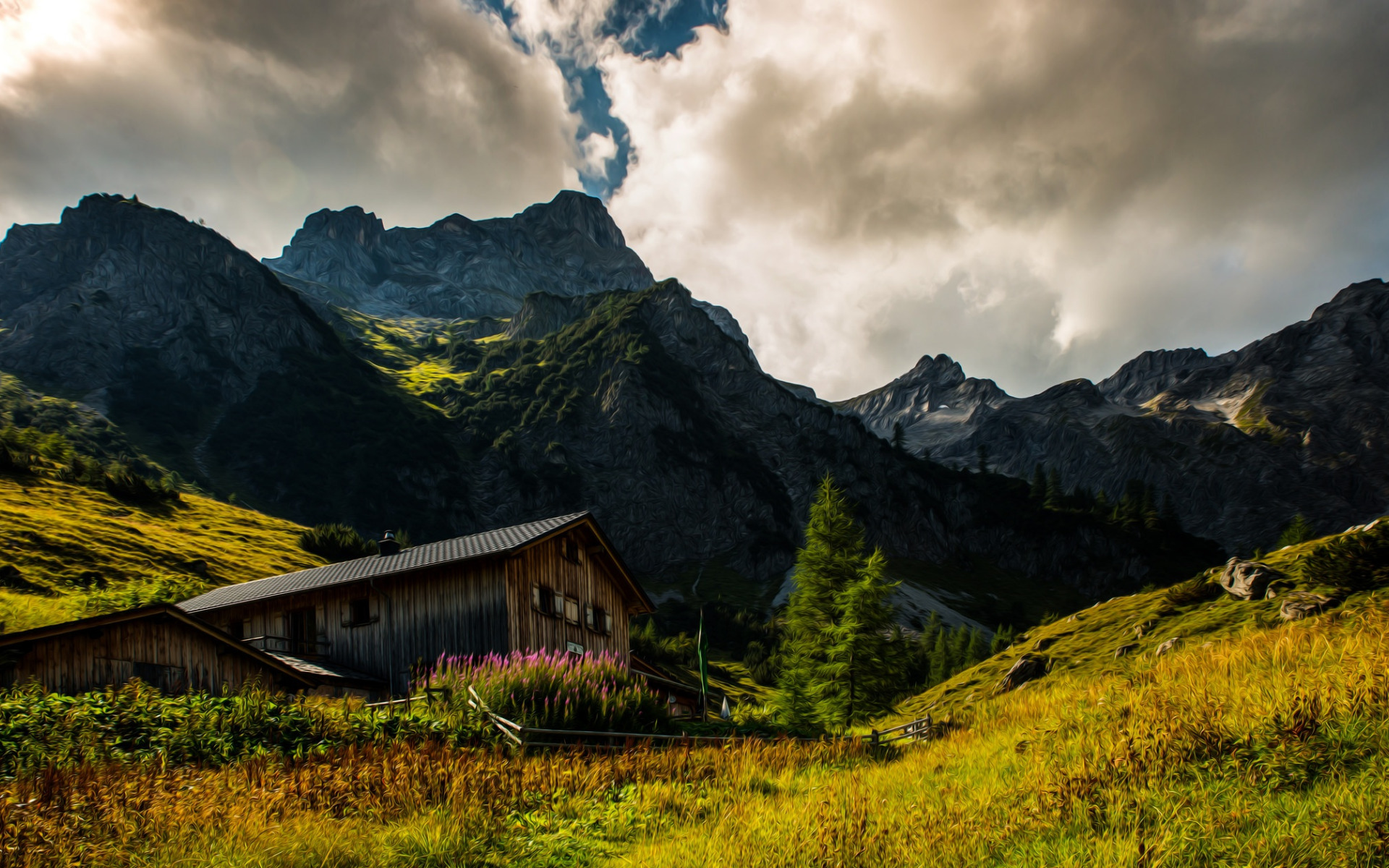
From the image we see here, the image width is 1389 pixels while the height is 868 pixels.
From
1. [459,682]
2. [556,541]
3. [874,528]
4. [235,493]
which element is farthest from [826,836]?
[874,528]

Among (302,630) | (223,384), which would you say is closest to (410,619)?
(302,630)

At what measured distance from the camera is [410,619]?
27.5 m

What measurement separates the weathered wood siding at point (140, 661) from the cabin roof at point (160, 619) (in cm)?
14

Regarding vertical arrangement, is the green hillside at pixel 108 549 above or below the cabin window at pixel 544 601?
above

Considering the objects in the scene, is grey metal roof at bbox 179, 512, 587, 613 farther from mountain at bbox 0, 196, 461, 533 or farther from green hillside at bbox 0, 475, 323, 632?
mountain at bbox 0, 196, 461, 533

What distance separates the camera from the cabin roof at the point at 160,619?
1836 cm

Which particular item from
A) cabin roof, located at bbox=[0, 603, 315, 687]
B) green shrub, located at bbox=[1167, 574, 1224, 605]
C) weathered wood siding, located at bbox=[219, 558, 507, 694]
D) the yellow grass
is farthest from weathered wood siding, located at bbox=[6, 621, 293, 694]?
green shrub, located at bbox=[1167, 574, 1224, 605]

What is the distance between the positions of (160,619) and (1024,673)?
111ft

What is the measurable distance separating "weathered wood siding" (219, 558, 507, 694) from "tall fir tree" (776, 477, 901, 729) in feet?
59.5

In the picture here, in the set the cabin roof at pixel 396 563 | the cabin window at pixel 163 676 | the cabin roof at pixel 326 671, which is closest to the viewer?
the cabin window at pixel 163 676

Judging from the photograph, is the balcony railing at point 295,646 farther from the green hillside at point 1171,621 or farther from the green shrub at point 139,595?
the green hillside at point 1171,621

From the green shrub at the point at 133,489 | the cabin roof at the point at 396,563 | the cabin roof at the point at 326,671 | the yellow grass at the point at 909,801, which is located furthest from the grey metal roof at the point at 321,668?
the green shrub at the point at 133,489

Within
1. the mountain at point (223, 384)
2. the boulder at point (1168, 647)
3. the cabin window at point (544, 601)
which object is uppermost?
the mountain at point (223, 384)

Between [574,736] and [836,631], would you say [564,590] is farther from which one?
[574,736]
